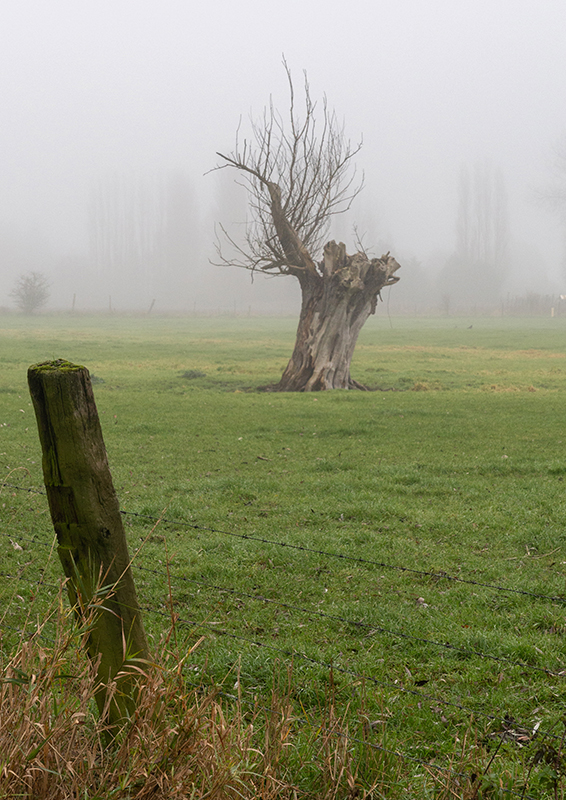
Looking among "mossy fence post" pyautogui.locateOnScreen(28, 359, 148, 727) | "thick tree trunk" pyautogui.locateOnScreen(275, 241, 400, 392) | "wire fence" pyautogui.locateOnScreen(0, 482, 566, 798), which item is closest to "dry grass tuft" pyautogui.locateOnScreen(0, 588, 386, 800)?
→ "mossy fence post" pyautogui.locateOnScreen(28, 359, 148, 727)

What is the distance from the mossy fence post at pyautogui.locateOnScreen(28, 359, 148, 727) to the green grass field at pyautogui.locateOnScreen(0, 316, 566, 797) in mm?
456

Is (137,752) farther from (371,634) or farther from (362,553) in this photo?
(362,553)

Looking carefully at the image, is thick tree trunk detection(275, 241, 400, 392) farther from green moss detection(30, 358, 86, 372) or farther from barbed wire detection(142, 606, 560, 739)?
green moss detection(30, 358, 86, 372)

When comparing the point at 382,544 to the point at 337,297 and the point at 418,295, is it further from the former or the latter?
the point at 418,295

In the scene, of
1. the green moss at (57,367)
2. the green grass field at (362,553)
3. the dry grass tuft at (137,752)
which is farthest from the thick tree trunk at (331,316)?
the dry grass tuft at (137,752)

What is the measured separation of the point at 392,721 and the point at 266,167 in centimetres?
1884

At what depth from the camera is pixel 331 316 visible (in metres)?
21.0

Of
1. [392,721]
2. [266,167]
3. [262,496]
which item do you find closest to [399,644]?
[392,721]

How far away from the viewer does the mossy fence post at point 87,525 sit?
305 cm

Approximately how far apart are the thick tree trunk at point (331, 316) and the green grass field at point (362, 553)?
9.37 ft

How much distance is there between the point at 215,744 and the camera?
284 cm

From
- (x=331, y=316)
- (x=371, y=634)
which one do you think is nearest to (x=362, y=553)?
(x=371, y=634)

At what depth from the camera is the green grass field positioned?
13.4 ft

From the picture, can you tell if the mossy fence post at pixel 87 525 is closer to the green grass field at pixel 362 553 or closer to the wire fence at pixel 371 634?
the wire fence at pixel 371 634
